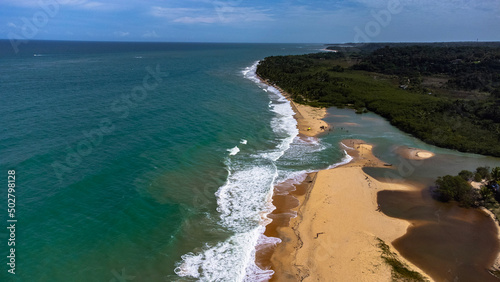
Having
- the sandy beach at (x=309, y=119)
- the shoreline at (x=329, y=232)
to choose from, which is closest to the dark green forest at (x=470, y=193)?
the shoreline at (x=329, y=232)

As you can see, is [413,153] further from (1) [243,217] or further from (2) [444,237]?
(1) [243,217]

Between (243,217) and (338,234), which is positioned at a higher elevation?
(243,217)

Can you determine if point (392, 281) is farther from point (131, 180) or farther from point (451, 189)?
point (131, 180)

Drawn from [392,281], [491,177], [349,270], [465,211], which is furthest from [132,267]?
[491,177]

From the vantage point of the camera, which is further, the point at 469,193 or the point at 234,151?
the point at 234,151

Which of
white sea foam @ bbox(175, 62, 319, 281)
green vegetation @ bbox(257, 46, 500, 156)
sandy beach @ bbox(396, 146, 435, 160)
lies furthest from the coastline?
green vegetation @ bbox(257, 46, 500, 156)

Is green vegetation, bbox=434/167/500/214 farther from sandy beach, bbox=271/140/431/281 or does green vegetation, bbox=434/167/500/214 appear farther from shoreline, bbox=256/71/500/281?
sandy beach, bbox=271/140/431/281

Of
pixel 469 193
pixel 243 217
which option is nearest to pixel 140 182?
pixel 243 217
